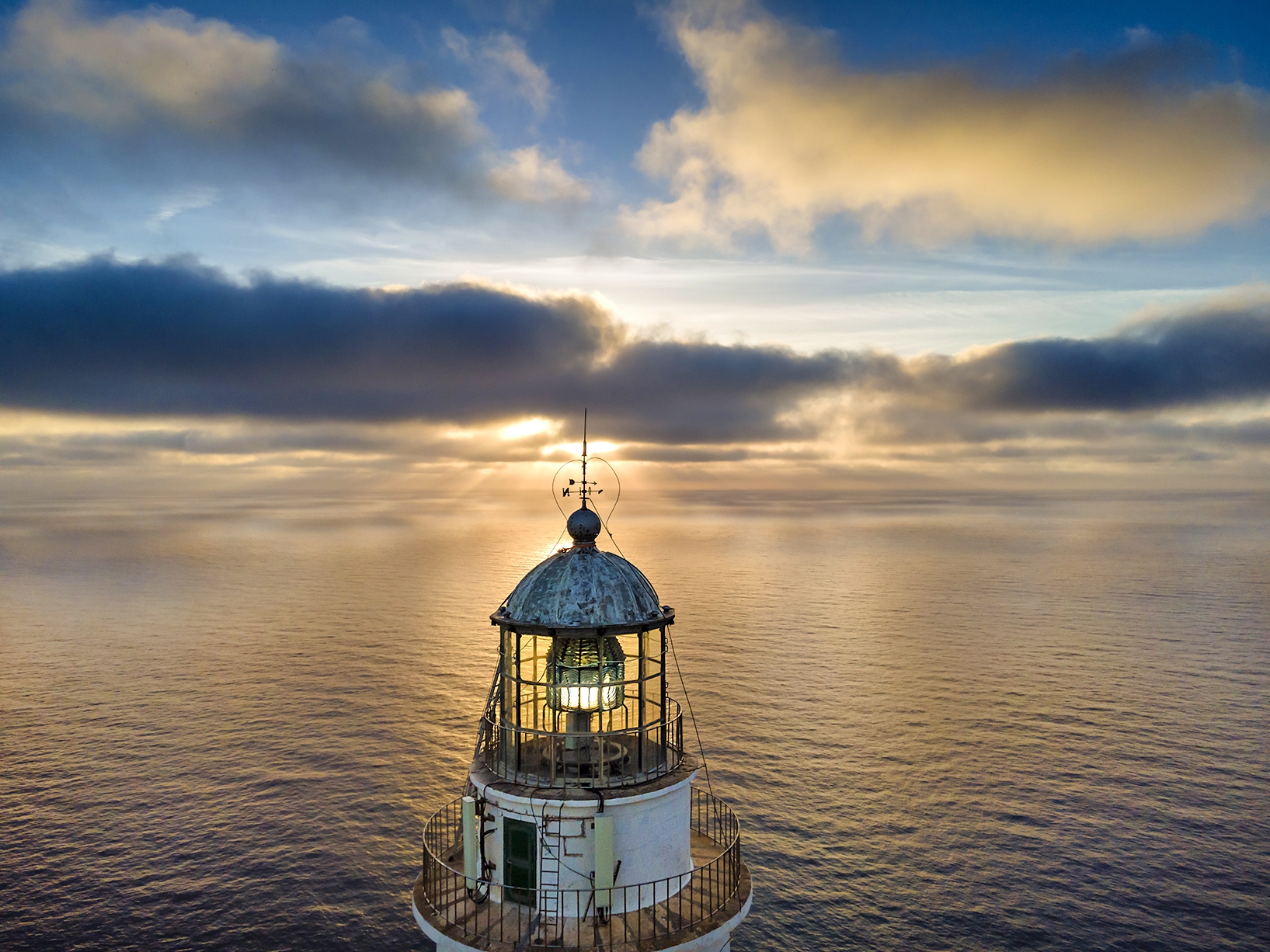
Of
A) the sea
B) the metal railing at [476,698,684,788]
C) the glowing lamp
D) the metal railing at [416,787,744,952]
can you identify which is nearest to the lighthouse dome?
the glowing lamp

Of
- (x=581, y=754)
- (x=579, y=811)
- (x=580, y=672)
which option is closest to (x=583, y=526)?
(x=580, y=672)

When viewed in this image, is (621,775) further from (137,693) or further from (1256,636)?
(1256,636)

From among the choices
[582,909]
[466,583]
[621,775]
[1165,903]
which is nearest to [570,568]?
[621,775]

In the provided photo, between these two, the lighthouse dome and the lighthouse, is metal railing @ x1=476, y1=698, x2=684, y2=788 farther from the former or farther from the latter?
the lighthouse dome

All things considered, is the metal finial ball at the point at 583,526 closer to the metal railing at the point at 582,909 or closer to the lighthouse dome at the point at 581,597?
the lighthouse dome at the point at 581,597

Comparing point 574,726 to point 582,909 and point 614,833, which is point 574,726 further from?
point 582,909

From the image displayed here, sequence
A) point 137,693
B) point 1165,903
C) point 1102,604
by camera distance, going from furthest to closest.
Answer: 1. point 1102,604
2. point 137,693
3. point 1165,903

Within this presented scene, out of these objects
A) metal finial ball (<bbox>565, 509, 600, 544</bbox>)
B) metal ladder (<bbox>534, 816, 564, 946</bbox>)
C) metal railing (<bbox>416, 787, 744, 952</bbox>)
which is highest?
→ metal finial ball (<bbox>565, 509, 600, 544</bbox>)
